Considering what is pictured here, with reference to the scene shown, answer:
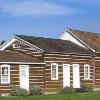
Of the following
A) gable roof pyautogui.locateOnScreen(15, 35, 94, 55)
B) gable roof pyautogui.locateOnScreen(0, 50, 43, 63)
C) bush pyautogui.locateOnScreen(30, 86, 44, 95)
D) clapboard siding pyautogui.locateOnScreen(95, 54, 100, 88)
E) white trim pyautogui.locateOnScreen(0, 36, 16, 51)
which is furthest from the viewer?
clapboard siding pyautogui.locateOnScreen(95, 54, 100, 88)

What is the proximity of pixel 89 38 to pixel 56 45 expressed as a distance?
6.47 meters

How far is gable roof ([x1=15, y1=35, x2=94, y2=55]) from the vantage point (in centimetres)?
4841

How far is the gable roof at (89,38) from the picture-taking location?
53.7 m

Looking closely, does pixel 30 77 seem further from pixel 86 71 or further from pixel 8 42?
pixel 86 71

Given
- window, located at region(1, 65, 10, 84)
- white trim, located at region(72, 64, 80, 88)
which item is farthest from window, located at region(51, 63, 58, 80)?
window, located at region(1, 65, 10, 84)

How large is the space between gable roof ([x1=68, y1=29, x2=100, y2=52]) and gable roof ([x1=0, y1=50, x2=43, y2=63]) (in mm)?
9129

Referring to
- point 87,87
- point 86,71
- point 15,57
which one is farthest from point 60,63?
point 15,57

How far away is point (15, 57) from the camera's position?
45.0 metres

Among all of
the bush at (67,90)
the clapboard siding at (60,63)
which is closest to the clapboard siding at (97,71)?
the clapboard siding at (60,63)

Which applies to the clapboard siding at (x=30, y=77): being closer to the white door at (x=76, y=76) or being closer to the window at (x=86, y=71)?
the white door at (x=76, y=76)

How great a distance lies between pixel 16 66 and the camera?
43.8 meters

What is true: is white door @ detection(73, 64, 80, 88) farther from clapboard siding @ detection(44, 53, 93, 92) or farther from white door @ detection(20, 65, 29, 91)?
white door @ detection(20, 65, 29, 91)

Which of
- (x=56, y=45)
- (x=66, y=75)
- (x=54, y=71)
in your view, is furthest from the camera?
(x=56, y=45)

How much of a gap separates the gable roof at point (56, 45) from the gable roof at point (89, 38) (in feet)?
3.66
